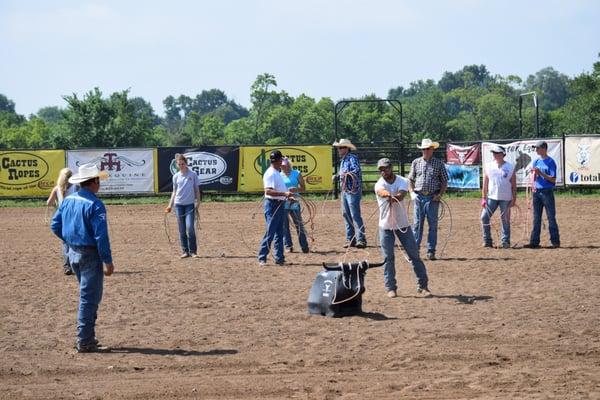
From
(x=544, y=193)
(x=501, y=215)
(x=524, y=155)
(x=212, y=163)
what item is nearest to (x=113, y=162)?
(x=212, y=163)

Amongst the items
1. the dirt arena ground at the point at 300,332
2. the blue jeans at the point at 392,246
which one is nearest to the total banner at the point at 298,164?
the dirt arena ground at the point at 300,332

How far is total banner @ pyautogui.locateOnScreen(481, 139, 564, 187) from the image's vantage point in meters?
26.4

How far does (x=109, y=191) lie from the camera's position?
28609mm

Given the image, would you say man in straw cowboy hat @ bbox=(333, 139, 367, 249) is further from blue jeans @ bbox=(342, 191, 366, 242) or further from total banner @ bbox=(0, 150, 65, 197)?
total banner @ bbox=(0, 150, 65, 197)

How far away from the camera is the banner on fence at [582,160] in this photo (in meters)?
25.9

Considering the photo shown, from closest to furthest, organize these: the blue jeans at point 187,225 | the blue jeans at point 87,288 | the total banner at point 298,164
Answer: the blue jeans at point 87,288, the blue jeans at point 187,225, the total banner at point 298,164

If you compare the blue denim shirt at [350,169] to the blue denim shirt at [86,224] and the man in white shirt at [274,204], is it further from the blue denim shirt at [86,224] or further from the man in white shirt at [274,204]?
the blue denim shirt at [86,224]

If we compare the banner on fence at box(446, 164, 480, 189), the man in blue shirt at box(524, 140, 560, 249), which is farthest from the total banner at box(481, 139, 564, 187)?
the man in blue shirt at box(524, 140, 560, 249)

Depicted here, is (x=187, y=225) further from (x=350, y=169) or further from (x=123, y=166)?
(x=123, y=166)

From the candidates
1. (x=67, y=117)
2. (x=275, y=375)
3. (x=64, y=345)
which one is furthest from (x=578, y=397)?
(x=67, y=117)

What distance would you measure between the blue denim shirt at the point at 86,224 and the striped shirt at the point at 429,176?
6.21 metres

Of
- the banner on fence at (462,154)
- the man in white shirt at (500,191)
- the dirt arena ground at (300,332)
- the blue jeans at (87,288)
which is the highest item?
the banner on fence at (462,154)

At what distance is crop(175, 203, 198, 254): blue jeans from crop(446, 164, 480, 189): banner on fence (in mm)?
14294

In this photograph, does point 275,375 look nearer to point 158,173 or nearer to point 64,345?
point 64,345
